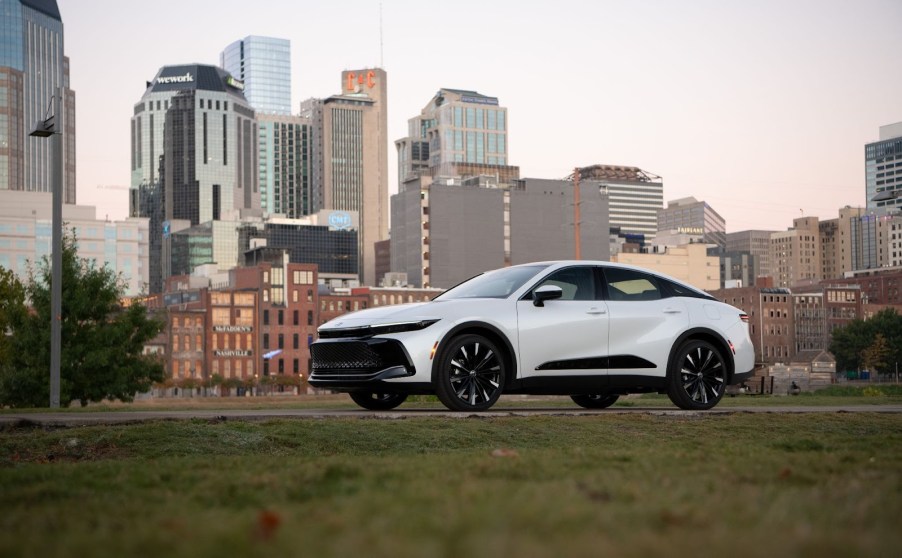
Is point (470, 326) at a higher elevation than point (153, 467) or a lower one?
higher

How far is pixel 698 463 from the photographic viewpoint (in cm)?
662

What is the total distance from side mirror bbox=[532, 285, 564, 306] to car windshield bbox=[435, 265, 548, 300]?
29 centimetres

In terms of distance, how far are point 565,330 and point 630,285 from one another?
4.36 feet

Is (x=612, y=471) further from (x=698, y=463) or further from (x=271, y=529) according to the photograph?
(x=271, y=529)

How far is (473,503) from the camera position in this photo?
471 cm

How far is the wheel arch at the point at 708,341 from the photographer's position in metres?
13.7

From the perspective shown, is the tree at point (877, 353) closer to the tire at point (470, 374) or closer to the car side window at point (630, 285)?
the car side window at point (630, 285)

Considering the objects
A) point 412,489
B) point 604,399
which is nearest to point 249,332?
point 604,399

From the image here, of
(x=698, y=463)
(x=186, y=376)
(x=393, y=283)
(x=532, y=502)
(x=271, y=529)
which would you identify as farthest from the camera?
(x=393, y=283)

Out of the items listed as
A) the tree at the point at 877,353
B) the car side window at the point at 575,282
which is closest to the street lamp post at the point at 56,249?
the car side window at the point at 575,282

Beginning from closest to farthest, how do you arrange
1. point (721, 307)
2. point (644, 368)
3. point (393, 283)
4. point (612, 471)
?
point (612, 471) → point (644, 368) → point (721, 307) → point (393, 283)

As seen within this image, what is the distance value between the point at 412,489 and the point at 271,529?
1.28 metres

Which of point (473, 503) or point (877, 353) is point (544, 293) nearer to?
point (473, 503)

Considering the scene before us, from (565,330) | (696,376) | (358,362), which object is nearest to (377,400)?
(358,362)
